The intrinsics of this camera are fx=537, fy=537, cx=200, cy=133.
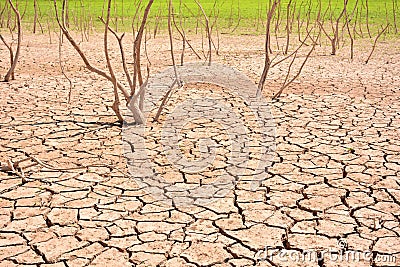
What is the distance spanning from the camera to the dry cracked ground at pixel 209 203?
251 cm

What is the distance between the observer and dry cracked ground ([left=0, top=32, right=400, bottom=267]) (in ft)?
8.25

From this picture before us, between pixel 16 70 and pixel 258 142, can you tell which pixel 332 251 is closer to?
pixel 258 142

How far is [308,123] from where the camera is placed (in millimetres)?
4734

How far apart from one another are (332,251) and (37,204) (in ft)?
5.28

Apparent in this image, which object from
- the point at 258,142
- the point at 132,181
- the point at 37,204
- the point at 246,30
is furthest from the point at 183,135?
the point at 246,30

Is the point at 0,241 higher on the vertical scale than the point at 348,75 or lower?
lower

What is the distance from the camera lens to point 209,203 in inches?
120

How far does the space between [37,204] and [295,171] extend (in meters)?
1.65

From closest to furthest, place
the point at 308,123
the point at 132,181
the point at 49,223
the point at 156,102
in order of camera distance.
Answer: the point at 49,223 → the point at 132,181 → the point at 308,123 → the point at 156,102

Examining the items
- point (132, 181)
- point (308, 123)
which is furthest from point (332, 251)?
point (308, 123)

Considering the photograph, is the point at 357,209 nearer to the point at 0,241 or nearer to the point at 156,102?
the point at 0,241

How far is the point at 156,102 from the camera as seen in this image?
5.45 metres

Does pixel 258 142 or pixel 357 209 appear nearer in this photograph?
pixel 357 209

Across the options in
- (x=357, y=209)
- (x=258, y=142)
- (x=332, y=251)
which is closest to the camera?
(x=332, y=251)
